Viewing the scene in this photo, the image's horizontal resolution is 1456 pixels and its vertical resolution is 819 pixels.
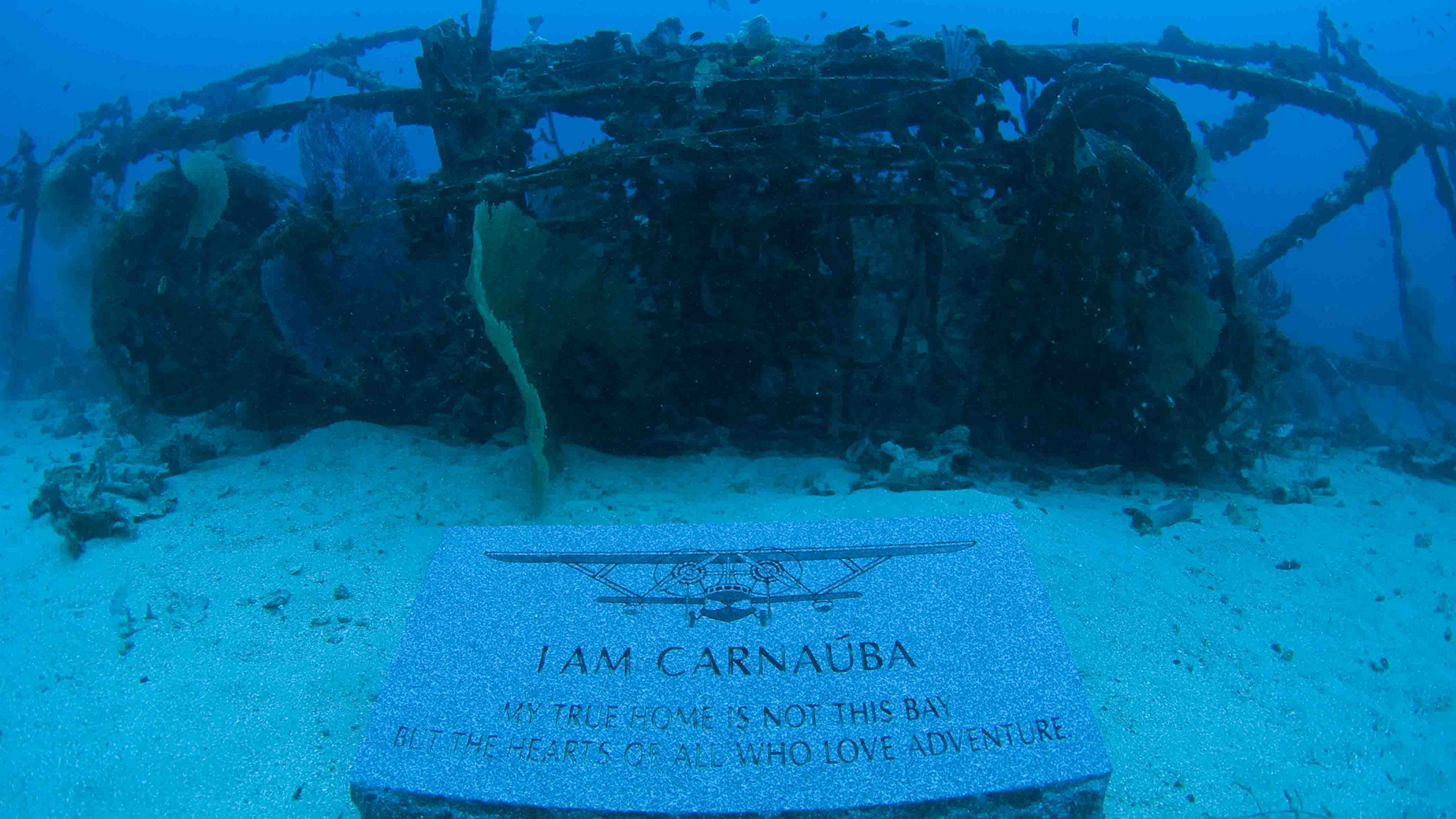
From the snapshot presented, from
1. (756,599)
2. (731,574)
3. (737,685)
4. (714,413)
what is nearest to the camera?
(737,685)

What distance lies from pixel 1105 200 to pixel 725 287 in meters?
2.49

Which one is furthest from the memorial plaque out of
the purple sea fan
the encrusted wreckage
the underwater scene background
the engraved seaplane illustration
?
the purple sea fan

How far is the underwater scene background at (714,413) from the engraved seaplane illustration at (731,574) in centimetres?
37

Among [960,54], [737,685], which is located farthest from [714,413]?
[960,54]

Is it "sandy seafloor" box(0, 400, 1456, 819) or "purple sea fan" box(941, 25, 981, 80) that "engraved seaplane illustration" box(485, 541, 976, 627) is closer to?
"sandy seafloor" box(0, 400, 1456, 819)

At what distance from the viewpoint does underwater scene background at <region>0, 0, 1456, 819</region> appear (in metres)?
2.88

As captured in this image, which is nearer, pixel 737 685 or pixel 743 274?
pixel 737 685

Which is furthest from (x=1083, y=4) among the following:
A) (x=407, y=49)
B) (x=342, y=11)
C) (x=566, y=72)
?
(x=566, y=72)

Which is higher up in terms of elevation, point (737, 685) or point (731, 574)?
point (731, 574)

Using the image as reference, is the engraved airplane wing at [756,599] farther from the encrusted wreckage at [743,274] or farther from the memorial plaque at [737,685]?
the encrusted wreckage at [743,274]

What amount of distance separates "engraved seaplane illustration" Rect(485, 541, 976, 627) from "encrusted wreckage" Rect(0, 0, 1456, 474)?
1999 millimetres

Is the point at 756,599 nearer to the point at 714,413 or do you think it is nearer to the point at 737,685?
the point at 737,685

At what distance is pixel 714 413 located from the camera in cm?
507

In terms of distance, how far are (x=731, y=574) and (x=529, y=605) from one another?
2.76ft
